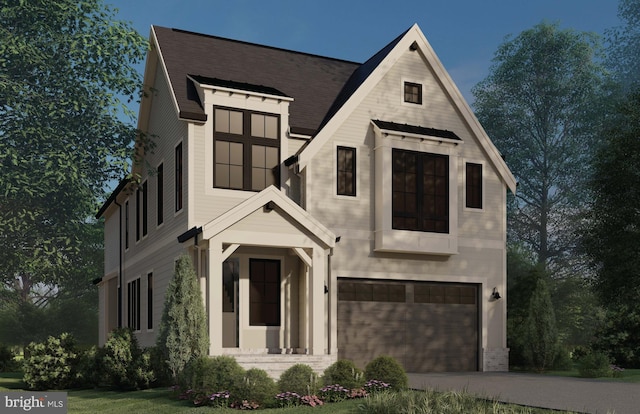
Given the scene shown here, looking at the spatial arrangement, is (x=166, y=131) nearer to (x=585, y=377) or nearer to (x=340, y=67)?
(x=340, y=67)

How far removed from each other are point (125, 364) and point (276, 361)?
4296 mm

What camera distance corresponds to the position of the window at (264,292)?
20578 millimetres

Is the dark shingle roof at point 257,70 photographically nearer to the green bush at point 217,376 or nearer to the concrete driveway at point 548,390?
the green bush at point 217,376

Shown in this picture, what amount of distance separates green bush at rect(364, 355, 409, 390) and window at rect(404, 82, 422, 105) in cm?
1003

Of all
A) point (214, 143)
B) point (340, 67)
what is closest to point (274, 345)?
point (214, 143)

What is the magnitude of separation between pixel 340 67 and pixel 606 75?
2668 centimetres

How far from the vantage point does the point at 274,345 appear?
20.5 m

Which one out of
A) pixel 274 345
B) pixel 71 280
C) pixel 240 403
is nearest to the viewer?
pixel 240 403

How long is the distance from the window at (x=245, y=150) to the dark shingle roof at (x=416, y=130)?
3.30 metres

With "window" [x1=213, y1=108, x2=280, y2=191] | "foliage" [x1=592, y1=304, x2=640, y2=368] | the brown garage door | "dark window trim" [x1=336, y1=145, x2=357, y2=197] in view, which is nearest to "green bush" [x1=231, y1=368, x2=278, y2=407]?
Answer: the brown garage door

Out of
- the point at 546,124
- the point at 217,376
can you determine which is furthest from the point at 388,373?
the point at 546,124

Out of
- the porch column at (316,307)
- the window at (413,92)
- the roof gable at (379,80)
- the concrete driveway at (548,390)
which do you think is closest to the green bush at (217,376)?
the porch column at (316,307)

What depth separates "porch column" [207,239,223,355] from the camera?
17.5 m

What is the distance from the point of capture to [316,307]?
18.5 meters
